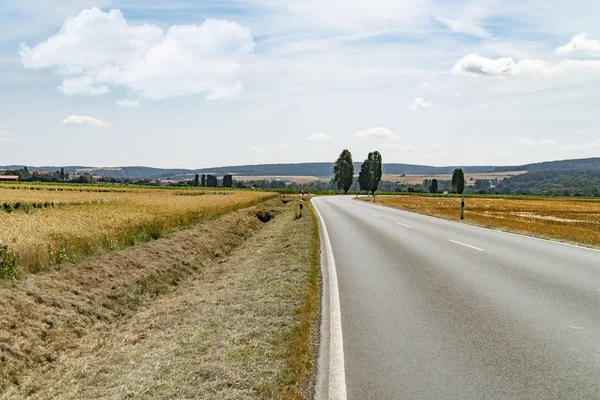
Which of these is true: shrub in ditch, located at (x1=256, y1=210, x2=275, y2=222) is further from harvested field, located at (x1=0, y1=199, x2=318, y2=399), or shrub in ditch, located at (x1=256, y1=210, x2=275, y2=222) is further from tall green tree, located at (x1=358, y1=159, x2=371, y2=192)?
tall green tree, located at (x1=358, y1=159, x2=371, y2=192)

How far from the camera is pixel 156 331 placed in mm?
7602

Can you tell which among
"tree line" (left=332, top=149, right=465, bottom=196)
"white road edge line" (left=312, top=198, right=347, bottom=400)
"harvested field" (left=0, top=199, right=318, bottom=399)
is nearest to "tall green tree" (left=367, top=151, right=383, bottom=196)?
"tree line" (left=332, top=149, right=465, bottom=196)

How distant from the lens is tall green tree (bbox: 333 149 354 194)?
123 m

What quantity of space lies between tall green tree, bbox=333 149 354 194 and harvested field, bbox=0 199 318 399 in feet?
363

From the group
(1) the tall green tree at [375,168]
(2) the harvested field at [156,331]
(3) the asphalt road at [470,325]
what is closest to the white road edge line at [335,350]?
(3) the asphalt road at [470,325]

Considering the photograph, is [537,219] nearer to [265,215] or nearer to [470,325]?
[265,215]

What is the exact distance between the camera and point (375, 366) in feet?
16.6

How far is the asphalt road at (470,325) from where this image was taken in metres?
4.58

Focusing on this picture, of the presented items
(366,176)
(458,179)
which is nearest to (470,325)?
(366,176)

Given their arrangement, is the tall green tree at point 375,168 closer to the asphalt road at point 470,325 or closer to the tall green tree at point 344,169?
the tall green tree at point 344,169

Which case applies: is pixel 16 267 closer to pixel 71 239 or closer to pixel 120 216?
pixel 71 239

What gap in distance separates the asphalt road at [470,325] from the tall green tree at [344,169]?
110m

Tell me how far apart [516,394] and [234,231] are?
61.5ft

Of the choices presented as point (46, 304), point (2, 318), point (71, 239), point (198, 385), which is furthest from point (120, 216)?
point (198, 385)
